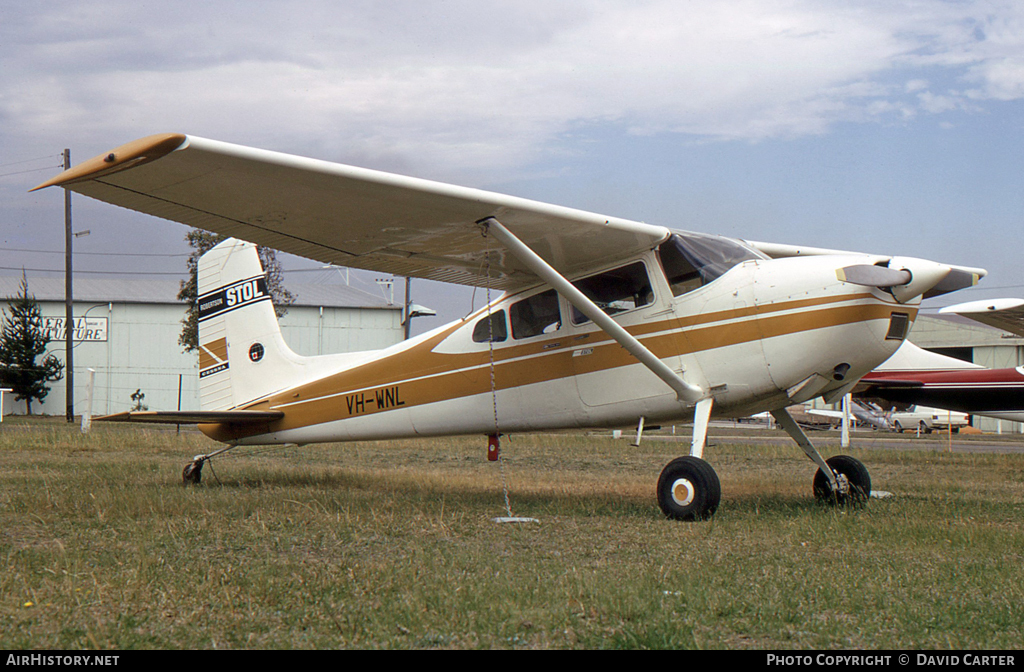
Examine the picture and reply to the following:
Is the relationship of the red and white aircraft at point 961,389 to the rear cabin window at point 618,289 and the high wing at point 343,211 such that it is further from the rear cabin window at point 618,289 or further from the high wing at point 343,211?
the high wing at point 343,211

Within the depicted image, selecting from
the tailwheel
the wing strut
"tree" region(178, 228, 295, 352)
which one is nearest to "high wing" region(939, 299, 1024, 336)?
the wing strut

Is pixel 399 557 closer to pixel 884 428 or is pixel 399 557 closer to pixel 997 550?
pixel 997 550

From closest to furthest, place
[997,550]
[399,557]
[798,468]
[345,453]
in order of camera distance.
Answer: [399,557], [997,550], [798,468], [345,453]

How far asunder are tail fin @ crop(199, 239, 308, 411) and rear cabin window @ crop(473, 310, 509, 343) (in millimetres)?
2879

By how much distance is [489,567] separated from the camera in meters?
4.84

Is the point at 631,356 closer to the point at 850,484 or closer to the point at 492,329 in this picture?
the point at 492,329

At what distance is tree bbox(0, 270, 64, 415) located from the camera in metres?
44.0

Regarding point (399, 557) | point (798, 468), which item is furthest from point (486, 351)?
point (798, 468)

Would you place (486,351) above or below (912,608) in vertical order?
above

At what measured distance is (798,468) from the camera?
13.0 metres

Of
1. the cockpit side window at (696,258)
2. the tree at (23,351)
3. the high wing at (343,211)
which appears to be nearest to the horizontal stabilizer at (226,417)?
the high wing at (343,211)

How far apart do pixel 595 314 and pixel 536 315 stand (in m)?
1.44

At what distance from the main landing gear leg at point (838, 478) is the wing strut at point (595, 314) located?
1.41m
